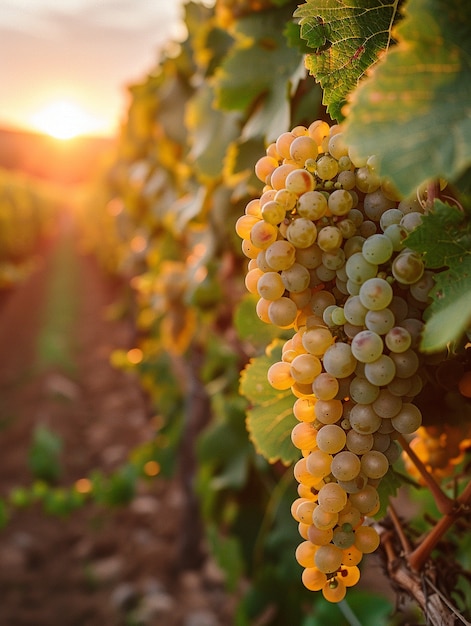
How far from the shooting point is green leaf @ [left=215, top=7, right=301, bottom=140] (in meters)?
1.37

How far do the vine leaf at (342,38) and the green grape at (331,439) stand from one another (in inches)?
13.5

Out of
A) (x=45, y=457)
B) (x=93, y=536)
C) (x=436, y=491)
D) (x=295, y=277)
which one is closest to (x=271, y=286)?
(x=295, y=277)

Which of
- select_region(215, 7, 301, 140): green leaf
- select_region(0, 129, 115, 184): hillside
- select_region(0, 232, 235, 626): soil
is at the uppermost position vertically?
select_region(0, 129, 115, 184): hillside

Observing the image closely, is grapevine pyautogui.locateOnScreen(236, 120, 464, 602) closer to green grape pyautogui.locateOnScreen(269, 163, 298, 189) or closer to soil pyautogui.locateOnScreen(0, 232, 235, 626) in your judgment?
green grape pyautogui.locateOnScreen(269, 163, 298, 189)

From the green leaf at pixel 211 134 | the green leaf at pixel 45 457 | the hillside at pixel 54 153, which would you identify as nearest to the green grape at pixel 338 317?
the green leaf at pixel 211 134

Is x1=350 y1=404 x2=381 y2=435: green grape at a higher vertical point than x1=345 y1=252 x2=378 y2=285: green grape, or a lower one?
lower

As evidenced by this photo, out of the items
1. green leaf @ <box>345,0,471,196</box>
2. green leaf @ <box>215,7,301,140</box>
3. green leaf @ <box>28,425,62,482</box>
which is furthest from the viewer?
green leaf @ <box>28,425,62,482</box>

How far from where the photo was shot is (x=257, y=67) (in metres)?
1.41

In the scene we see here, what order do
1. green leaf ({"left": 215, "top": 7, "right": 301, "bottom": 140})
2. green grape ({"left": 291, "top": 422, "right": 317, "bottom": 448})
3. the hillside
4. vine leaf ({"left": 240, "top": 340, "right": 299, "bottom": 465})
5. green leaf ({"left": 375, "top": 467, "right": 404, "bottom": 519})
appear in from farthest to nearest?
the hillside < green leaf ({"left": 215, "top": 7, "right": 301, "bottom": 140}) < vine leaf ({"left": 240, "top": 340, "right": 299, "bottom": 465}) < green leaf ({"left": 375, "top": 467, "right": 404, "bottom": 519}) < green grape ({"left": 291, "top": 422, "right": 317, "bottom": 448})

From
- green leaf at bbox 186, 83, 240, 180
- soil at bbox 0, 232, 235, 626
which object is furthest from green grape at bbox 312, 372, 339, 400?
soil at bbox 0, 232, 235, 626

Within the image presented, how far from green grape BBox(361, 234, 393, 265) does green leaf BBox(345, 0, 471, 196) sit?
180 millimetres

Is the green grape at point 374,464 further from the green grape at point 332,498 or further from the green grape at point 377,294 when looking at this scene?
the green grape at point 377,294

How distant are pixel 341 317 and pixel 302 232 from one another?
0.10 meters

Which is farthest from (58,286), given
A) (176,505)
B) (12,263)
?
(176,505)
